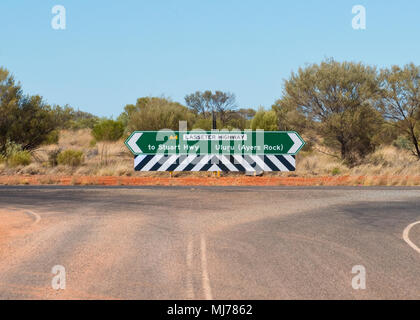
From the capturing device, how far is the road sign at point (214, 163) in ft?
89.4

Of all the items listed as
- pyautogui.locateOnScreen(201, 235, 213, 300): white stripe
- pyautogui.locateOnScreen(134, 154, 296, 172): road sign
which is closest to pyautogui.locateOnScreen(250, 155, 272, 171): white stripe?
pyautogui.locateOnScreen(134, 154, 296, 172): road sign

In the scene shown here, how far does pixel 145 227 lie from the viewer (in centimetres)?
1192

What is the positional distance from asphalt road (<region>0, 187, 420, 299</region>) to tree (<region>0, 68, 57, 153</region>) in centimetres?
1521

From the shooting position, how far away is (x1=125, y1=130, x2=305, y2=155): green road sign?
87.8ft

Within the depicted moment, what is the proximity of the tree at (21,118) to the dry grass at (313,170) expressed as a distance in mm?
1205

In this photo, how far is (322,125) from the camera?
99.0ft

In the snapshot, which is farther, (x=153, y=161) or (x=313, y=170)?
(x=313, y=170)

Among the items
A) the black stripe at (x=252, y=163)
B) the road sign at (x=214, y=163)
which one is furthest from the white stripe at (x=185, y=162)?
the black stripe at (x=252, y=163)

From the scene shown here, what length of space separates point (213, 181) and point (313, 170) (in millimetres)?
5924

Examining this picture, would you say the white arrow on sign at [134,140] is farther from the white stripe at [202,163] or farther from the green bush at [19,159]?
the green bush at [19,159]

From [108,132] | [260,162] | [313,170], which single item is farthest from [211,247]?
[108,132]

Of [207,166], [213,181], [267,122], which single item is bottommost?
[213,181]

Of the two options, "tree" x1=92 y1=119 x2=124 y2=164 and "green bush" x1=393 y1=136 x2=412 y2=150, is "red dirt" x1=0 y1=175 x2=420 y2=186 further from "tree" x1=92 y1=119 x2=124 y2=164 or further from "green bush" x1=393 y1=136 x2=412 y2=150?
"tree" x1=92 y1=119 x2=124 y2=164

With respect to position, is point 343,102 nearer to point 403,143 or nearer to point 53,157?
point 403,143
